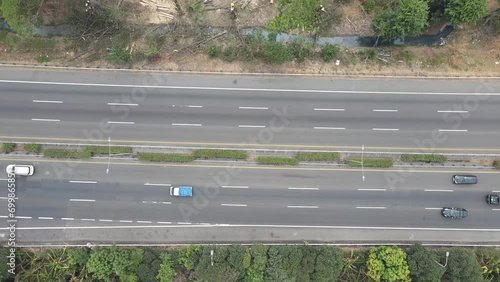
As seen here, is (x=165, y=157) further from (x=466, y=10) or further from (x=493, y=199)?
(x=493, y=199)

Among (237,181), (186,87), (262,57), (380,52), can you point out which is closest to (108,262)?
(237,181)

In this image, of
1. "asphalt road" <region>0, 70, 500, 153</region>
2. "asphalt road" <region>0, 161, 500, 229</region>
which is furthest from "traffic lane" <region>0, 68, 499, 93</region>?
"asphalt road" <region>0, 161, 500, 229</region>

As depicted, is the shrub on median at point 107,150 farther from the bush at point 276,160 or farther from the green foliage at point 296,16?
the green foliage at point 296,16

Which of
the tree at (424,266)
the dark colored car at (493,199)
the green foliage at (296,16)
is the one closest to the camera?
the tree at (424,266)

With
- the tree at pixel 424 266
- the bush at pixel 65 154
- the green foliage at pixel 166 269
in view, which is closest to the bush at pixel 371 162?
the tree at pixel 424 266

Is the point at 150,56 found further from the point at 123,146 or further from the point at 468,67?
the point at 468,67

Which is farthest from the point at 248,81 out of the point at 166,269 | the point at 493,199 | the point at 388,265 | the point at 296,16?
the point at 493,199

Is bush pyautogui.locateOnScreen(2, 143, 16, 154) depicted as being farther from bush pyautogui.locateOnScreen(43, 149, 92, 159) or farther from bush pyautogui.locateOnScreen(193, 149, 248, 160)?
bush pyautogui.locateOnScreen(193, 149, 248, 160)
